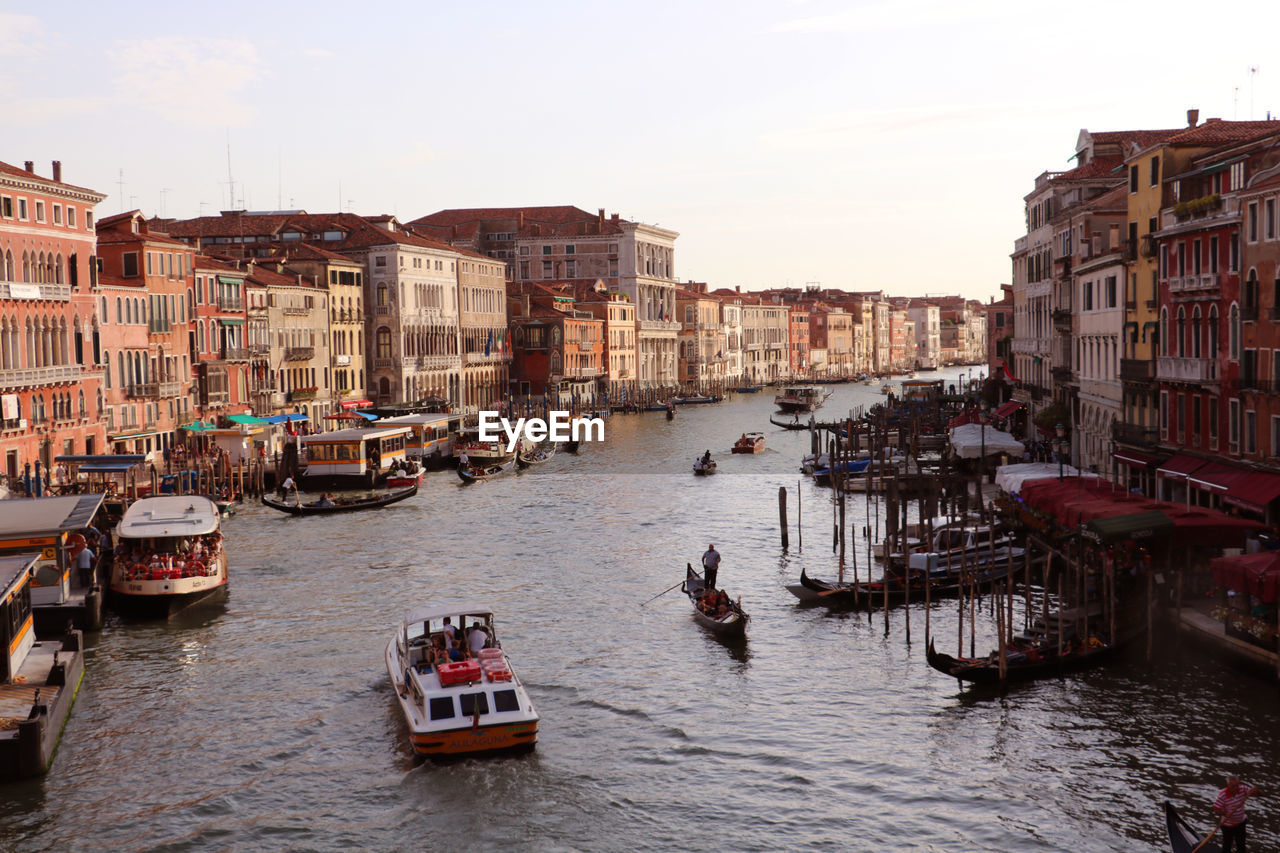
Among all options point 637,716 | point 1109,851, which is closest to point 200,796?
point 637,716

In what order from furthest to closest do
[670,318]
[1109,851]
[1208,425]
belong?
[670,318] → [1208,425] → [1109,851]

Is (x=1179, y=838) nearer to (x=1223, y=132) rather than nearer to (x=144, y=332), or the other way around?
(x=1223, y=132)

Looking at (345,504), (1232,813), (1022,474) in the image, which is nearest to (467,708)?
(1232,813)

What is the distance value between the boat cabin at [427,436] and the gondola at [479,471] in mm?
2742

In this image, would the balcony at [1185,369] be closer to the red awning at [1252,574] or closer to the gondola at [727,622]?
the red awning at [1252,574]

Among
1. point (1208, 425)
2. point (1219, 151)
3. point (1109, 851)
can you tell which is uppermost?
point (1219, 151)

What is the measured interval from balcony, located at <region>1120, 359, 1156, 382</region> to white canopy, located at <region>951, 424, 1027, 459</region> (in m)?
7.16

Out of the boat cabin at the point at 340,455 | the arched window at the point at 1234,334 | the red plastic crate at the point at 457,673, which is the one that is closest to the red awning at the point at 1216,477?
the arched window at the point at 1234,334

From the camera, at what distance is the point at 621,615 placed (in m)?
26.8

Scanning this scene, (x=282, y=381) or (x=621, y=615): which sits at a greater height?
(x=282, y=381)

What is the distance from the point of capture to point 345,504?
4178 cm

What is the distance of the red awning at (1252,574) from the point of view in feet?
62.4

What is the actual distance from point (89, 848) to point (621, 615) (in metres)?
12.7

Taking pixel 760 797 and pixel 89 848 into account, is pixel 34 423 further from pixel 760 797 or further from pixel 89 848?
pixel 760 797
